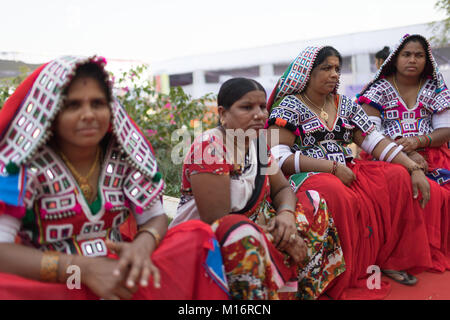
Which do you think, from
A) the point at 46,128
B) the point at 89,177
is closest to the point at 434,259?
the point at 89,177

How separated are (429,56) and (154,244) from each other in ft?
10.2

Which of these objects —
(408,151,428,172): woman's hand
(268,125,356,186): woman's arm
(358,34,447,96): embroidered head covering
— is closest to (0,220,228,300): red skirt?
(268,125,356,186): woman's arm

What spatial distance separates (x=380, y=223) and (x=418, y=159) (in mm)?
784

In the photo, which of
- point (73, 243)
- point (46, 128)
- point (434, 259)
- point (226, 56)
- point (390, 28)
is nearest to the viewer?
point (46, 128)

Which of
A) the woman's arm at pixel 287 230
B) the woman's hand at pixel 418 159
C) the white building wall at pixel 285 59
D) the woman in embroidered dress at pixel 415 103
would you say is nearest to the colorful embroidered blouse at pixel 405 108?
the woman in embroidered dress at pixel 415 103

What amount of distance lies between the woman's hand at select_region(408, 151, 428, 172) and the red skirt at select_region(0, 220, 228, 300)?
90.5 inches

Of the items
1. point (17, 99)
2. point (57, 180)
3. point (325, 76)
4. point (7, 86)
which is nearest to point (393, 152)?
point (325, 76)

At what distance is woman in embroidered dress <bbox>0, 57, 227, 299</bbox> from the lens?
1.53 metres

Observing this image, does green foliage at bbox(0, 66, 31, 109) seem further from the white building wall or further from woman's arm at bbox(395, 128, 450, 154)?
the white building wall

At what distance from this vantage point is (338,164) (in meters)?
2.97

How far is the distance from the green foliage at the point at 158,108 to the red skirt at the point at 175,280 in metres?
4.20

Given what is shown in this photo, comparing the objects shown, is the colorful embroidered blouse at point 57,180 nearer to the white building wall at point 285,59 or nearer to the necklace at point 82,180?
the necklace at point 82,180

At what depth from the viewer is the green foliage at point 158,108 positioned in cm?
602
